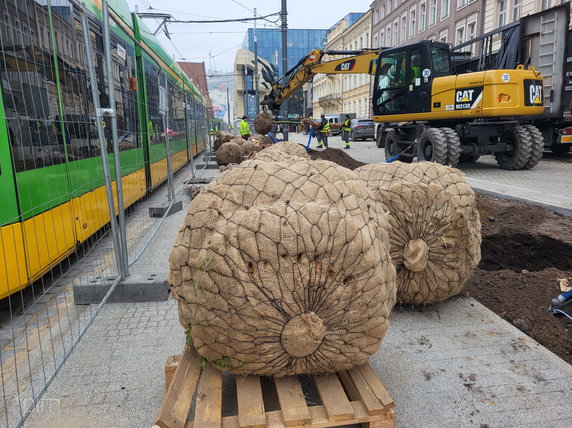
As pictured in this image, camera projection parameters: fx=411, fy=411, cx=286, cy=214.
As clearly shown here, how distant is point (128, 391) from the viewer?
101 inches

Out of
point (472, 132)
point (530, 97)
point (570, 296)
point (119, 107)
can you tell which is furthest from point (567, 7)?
point (119, 107)

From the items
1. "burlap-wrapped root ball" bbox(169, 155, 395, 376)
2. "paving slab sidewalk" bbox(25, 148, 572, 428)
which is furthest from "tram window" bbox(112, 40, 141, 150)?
"burlap-wrapped root ball" bbox(169, 155, 395, 376)

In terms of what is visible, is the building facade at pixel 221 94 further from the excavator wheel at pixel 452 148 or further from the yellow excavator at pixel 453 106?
the excavator wheel at pixel 452 148

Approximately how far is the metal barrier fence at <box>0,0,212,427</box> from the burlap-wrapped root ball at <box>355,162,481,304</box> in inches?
96.1

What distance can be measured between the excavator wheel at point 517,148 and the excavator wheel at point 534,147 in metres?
0.11

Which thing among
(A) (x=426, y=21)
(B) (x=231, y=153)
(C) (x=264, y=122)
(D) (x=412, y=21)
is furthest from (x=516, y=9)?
(B) (x=231, y=153)

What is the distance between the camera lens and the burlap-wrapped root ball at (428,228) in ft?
10.6

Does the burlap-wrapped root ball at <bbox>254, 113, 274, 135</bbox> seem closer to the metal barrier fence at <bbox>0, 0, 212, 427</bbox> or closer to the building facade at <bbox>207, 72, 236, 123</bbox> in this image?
the metal barrier fence at <bbox>0, 0, 212, 427</bbox>

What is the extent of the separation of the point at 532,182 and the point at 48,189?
9723 millimetres

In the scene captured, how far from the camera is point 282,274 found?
6.52ft

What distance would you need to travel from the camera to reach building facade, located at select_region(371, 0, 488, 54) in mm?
29375

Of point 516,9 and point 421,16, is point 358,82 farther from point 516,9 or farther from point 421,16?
point 516,9

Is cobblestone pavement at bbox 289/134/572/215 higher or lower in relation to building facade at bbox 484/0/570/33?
lower

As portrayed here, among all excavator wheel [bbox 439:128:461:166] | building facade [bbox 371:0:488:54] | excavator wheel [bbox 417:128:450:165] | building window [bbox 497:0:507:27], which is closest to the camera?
excavator wheel [bbox 417:128:450:165]
